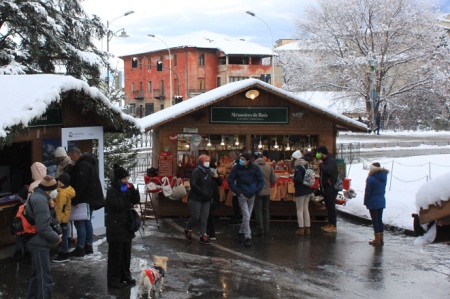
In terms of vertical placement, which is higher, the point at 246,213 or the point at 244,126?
the point at 244,126

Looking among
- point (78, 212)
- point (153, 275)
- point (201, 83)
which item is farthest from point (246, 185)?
point (201, 83)

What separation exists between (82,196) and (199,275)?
7.88ft

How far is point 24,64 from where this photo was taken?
866 inches

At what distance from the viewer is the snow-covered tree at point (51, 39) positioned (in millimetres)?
21078

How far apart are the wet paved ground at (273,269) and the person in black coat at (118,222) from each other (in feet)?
0.99

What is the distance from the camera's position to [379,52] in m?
49.8

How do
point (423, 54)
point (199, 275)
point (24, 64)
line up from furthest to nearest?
1. point (423, 54)
2. point (24, 64)
3. point (199, 275)

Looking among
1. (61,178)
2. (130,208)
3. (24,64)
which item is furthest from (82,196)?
(24,64)

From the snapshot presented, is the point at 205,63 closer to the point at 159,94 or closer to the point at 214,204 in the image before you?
the point at 159,94

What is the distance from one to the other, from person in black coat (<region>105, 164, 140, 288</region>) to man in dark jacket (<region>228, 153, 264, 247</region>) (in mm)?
3450

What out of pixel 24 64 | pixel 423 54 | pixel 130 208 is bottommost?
pixel 130 208

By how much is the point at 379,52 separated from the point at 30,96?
144ft

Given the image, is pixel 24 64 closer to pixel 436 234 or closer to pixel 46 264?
pixel 46 264

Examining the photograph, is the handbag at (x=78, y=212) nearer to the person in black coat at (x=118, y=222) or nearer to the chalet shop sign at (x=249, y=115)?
the person in black coat at (x=118, y=222)
